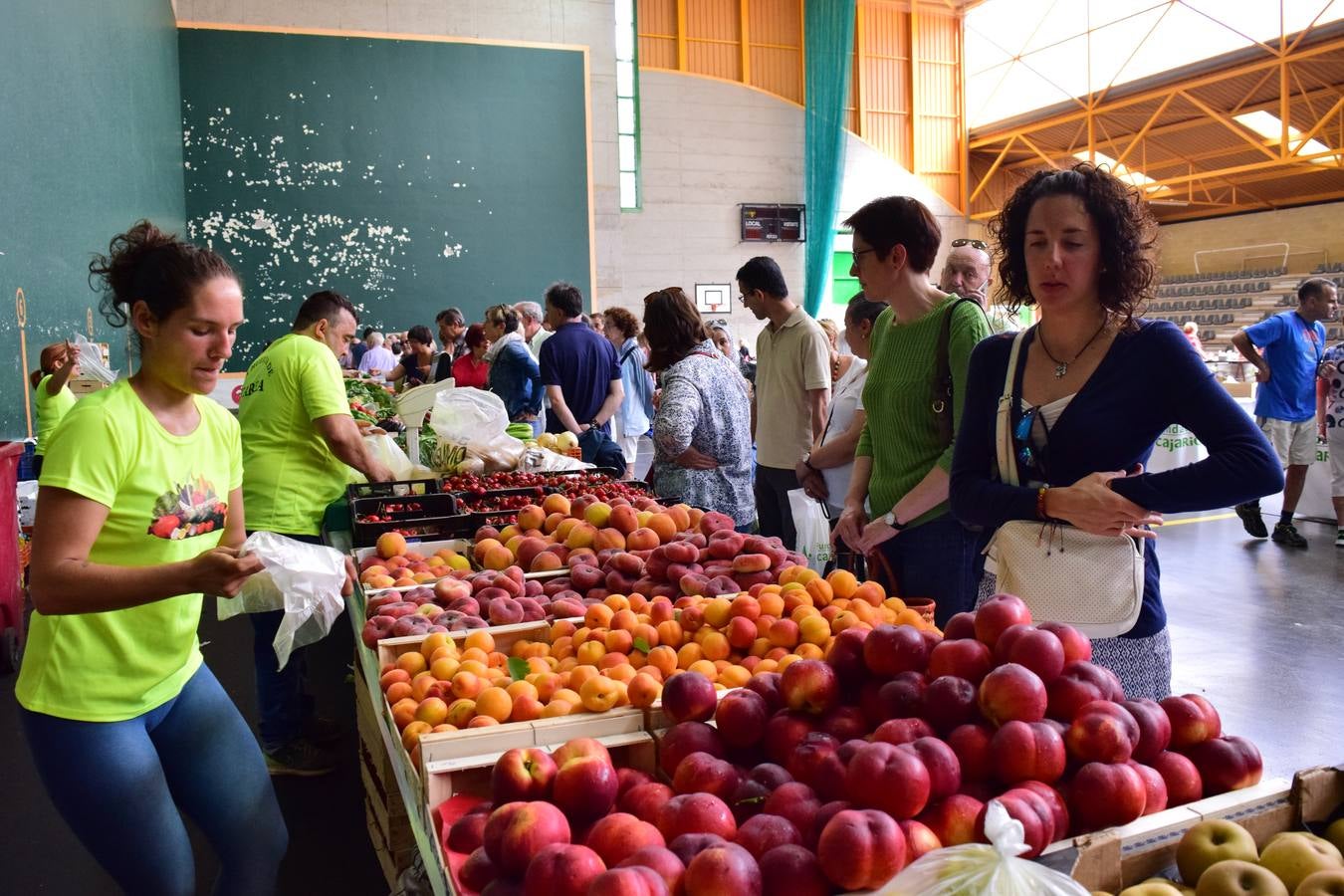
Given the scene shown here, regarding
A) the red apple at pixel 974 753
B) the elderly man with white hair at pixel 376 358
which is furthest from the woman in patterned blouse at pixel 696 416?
the elderly man with white hair at pixel 376 358

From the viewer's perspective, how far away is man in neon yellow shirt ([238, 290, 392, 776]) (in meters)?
3.05

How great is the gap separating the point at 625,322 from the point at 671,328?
350 cm

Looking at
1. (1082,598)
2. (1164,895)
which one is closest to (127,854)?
(1164,895)

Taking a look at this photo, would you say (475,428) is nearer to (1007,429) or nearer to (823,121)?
(1007,429)

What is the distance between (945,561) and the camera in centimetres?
250

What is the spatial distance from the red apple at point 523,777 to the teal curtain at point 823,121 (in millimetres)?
18363

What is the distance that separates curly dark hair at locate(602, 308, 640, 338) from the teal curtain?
12.5 metres

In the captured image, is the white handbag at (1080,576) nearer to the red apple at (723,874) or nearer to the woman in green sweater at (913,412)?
the woman in green sweater at (913,412)

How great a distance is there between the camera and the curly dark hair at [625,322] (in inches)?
275

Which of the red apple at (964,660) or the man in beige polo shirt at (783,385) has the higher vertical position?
the man in beige polo shirt at (783,385)

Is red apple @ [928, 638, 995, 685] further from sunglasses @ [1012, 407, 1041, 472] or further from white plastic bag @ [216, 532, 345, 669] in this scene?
white plastic bag @ [216, 532, 345, 669]

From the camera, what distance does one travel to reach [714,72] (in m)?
19.7

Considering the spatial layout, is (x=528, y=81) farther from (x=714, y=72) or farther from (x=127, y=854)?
(x=127, y=854)

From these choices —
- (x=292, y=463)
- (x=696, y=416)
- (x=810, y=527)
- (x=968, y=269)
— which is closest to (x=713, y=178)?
(x=968, y=269)
